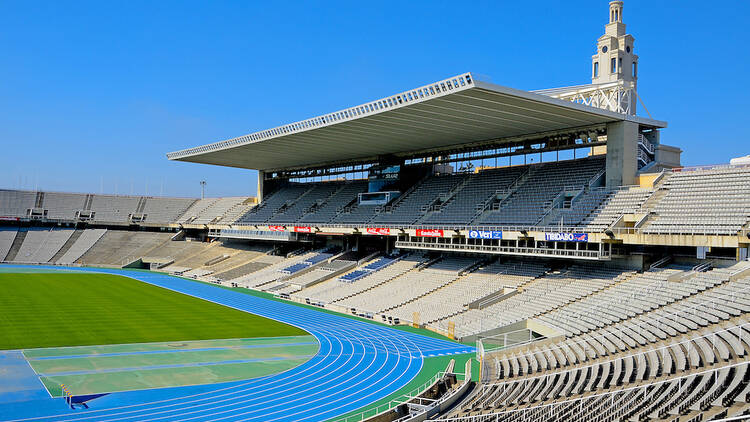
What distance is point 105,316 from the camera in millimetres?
32656

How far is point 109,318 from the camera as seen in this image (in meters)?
32.1

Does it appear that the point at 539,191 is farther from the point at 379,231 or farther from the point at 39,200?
the point at 39,200

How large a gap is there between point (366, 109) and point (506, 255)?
478 inches

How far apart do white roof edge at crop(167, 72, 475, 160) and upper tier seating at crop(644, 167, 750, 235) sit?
11250mm

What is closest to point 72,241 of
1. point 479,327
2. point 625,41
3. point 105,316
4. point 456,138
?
point 105,316

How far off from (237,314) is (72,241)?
44.7m

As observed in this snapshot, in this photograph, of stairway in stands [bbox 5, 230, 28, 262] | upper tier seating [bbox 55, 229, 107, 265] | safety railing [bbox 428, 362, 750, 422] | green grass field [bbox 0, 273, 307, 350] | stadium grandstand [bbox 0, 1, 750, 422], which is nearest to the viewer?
safety railing [bbox 428, 362, 750, 422]

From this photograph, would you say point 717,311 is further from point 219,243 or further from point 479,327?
point 219,243

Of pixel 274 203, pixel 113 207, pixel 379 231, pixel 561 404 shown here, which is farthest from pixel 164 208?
pixel 561 404

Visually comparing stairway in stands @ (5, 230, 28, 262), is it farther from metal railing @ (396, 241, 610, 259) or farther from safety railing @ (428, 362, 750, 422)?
safety railing @ (428, 362, 750, 422)

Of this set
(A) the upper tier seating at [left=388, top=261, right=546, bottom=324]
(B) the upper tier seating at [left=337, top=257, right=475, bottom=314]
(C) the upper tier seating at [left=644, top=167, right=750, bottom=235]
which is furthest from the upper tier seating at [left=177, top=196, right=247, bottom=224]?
(C) the upper tier seating at [left=644, top=167, right=750, bottom=235]

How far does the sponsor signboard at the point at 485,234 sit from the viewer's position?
33.8m

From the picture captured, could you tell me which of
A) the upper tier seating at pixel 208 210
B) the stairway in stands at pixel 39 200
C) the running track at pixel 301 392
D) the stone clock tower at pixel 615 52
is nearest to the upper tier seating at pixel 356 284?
the running track at pixel 301 392

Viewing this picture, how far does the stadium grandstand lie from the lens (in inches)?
640
